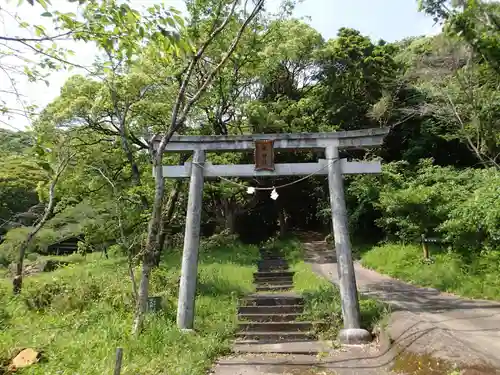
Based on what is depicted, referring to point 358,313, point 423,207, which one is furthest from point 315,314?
point 423,207

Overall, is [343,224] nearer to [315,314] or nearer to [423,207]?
[315,314]

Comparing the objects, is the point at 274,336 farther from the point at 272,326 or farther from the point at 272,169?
the point at 272,169

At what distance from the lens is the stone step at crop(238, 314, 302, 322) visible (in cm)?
964

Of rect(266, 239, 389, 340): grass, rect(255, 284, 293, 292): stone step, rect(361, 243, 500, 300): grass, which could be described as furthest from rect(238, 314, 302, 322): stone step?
rect(361, 243, 500, 300): grass

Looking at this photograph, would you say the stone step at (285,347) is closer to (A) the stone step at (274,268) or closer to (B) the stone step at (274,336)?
(B) the stone step at (274,336)

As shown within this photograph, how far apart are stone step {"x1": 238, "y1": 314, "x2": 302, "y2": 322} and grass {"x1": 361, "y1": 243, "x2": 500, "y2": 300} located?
4.70 m

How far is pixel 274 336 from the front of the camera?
875 centimetres

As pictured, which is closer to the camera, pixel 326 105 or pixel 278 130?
pixel 278 130

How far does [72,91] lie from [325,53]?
13428 mm

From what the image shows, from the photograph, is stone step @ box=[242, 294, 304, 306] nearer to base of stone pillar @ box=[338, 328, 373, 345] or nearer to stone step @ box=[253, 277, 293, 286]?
base of stone pillar @ box=[338, 328, 373, 345]

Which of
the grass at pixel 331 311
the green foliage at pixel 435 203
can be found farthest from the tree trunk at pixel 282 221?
the grass at pixel 331 311

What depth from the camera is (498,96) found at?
16.1 meters

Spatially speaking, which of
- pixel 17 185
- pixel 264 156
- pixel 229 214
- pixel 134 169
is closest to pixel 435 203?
pixel 264 156

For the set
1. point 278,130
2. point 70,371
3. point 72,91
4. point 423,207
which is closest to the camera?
point 70,371
